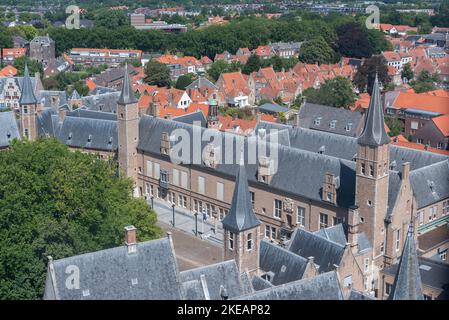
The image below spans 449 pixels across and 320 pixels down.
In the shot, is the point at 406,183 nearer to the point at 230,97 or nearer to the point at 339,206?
the point at 339,206

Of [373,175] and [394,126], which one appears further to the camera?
[394,126]

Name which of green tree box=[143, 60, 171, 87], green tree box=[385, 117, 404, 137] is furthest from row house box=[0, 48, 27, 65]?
green tree box=[385, 117, 404, 137]

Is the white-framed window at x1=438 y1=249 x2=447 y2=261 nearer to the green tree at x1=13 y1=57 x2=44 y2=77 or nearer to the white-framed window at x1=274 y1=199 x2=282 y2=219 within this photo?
the white-framed window at x1=274 y1=199 x2=282 y2=219

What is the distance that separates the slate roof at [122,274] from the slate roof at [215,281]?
70cm

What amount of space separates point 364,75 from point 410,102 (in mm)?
24544

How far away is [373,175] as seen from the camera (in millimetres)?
49062

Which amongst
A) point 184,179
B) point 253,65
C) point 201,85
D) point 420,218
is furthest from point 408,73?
point 420,218

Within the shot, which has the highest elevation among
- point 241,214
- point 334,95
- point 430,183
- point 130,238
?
point 241,214

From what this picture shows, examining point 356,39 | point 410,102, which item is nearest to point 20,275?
point 410,102

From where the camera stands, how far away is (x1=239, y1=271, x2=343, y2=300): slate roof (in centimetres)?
3070

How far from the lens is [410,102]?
323ft

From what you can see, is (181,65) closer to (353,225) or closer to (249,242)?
→ (353,225)

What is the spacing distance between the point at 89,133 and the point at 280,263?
37.7 meters
